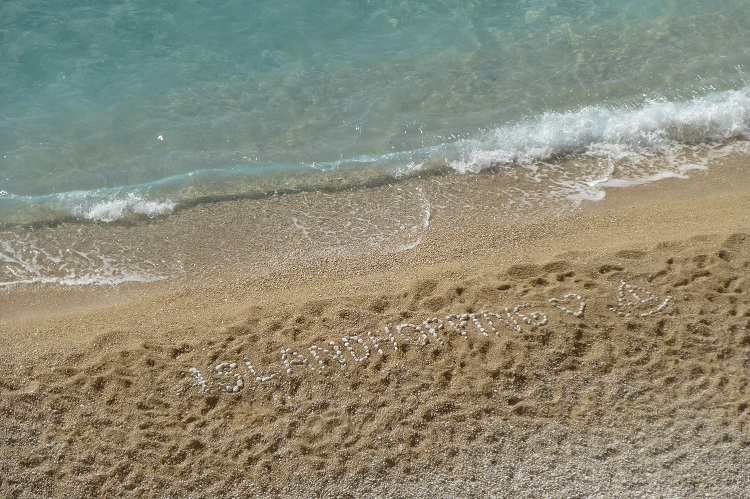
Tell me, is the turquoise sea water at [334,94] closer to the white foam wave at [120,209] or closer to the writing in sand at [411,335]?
the white foam wave at [120,209]

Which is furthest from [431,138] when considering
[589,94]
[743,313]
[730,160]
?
[743,313]

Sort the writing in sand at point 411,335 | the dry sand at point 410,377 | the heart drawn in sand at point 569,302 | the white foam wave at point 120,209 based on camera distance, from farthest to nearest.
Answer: the white foam wave at point 120,209 < the heart drawn in sand at point 569,302 < the writing in sand at point 411,335 < the dry sand at point 410,377

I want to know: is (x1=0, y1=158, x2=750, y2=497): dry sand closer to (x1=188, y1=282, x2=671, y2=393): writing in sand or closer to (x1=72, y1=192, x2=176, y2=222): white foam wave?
(x1=188, y1=282, x2=671, y2=393): writing in sand

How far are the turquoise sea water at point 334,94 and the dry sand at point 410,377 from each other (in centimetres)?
228

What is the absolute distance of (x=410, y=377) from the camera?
7.88 m

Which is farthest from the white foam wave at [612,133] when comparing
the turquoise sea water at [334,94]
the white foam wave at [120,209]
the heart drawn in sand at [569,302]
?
the white foam wave at [120,209]

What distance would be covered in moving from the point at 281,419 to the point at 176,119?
7.56 metres

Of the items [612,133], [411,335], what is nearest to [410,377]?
[411,335]

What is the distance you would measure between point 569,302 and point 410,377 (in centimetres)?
248

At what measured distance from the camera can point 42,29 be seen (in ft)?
46.9

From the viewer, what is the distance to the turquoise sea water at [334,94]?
1158 cm

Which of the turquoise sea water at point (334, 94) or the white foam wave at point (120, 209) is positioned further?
the turquoise sea water at point (334, 94)

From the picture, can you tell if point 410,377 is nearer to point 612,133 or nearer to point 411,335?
point 411,335

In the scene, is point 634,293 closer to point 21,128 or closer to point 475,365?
point 475,365
